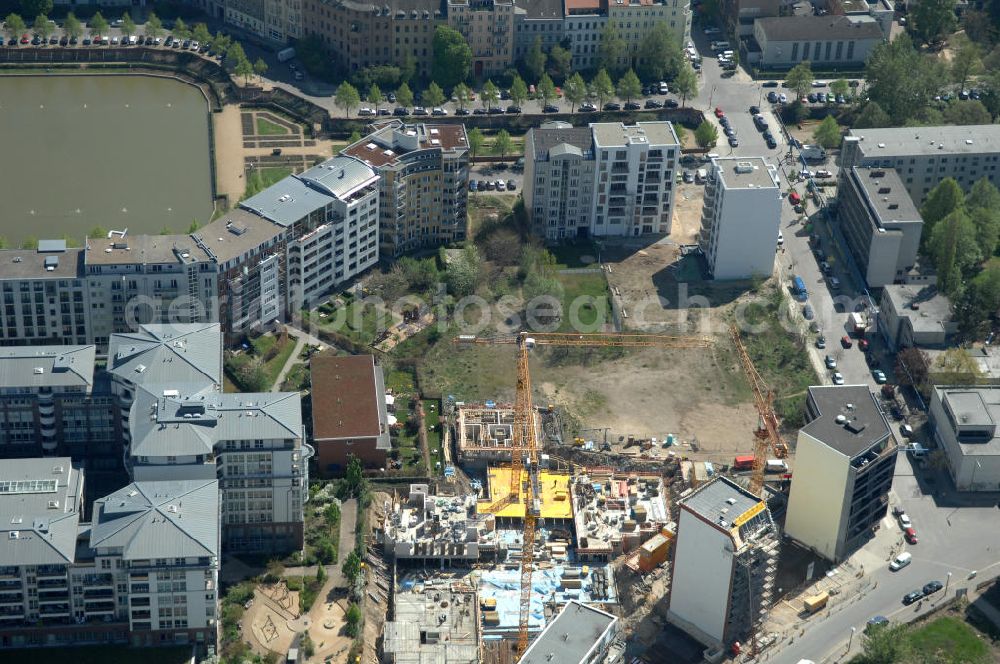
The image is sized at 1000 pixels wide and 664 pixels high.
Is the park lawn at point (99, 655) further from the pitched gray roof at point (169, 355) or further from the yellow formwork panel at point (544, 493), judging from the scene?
the yellow formwork panel at point (544, 493)

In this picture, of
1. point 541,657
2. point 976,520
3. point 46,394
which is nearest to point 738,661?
point 541,657

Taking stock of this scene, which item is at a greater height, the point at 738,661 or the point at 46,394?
the point at 46,394

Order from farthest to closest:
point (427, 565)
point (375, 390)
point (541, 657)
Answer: point (375, 390) → point (427, 565) → point (541, 657)

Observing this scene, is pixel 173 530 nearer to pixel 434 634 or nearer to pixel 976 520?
pixel 434 634

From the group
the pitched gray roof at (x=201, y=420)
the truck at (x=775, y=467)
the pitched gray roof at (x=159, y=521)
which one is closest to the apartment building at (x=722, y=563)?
the truck at (x=775, y=467)

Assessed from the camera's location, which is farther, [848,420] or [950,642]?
[848,420]

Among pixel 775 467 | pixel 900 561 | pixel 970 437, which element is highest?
pixel 970 437

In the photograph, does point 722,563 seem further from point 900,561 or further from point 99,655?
point 99,655

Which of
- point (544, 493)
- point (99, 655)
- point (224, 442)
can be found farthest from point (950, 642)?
point (99, 655)
